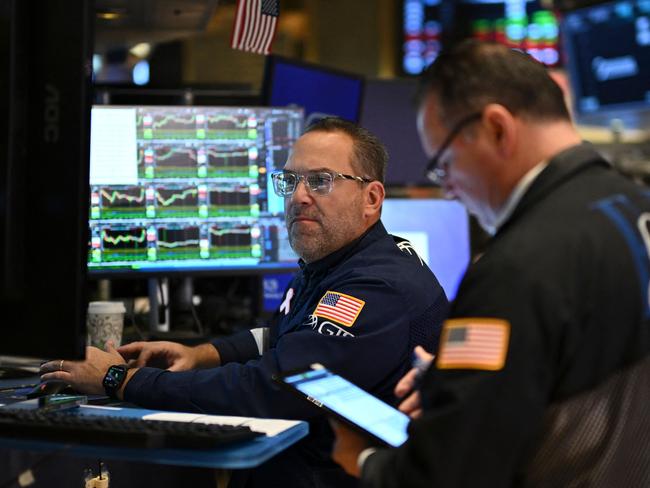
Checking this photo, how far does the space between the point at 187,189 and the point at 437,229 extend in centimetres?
85

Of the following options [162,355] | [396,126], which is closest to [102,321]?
[162,355]

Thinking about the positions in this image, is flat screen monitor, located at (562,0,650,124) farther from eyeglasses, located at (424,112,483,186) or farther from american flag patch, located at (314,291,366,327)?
eyeglasses, located at (424,112,483,186)

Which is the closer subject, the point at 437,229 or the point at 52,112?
the point at 52,112

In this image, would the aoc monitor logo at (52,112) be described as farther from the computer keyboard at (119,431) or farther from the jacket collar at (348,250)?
the jacket collar at (348,250)

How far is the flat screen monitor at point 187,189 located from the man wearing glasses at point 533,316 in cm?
155

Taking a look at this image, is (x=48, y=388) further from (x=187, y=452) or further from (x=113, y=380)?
(x=187, y=452)

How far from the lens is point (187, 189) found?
2.75 meters

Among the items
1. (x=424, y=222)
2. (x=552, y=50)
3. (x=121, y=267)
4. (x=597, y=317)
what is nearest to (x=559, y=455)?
(x=597, y=317)

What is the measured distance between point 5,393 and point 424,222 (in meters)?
1.63

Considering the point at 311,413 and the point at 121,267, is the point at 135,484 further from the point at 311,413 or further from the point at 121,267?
the point at 121,267

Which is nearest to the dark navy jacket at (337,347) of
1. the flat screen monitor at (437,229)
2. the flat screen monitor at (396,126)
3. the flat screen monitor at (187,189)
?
the flat screen monitor at (187,189)

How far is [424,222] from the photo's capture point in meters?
3.17

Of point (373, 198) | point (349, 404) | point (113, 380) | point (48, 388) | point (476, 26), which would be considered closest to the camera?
point (349, 404)

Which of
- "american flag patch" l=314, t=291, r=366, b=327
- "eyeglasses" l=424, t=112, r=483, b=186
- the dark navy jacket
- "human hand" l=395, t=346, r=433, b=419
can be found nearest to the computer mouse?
the dark navy jacket
